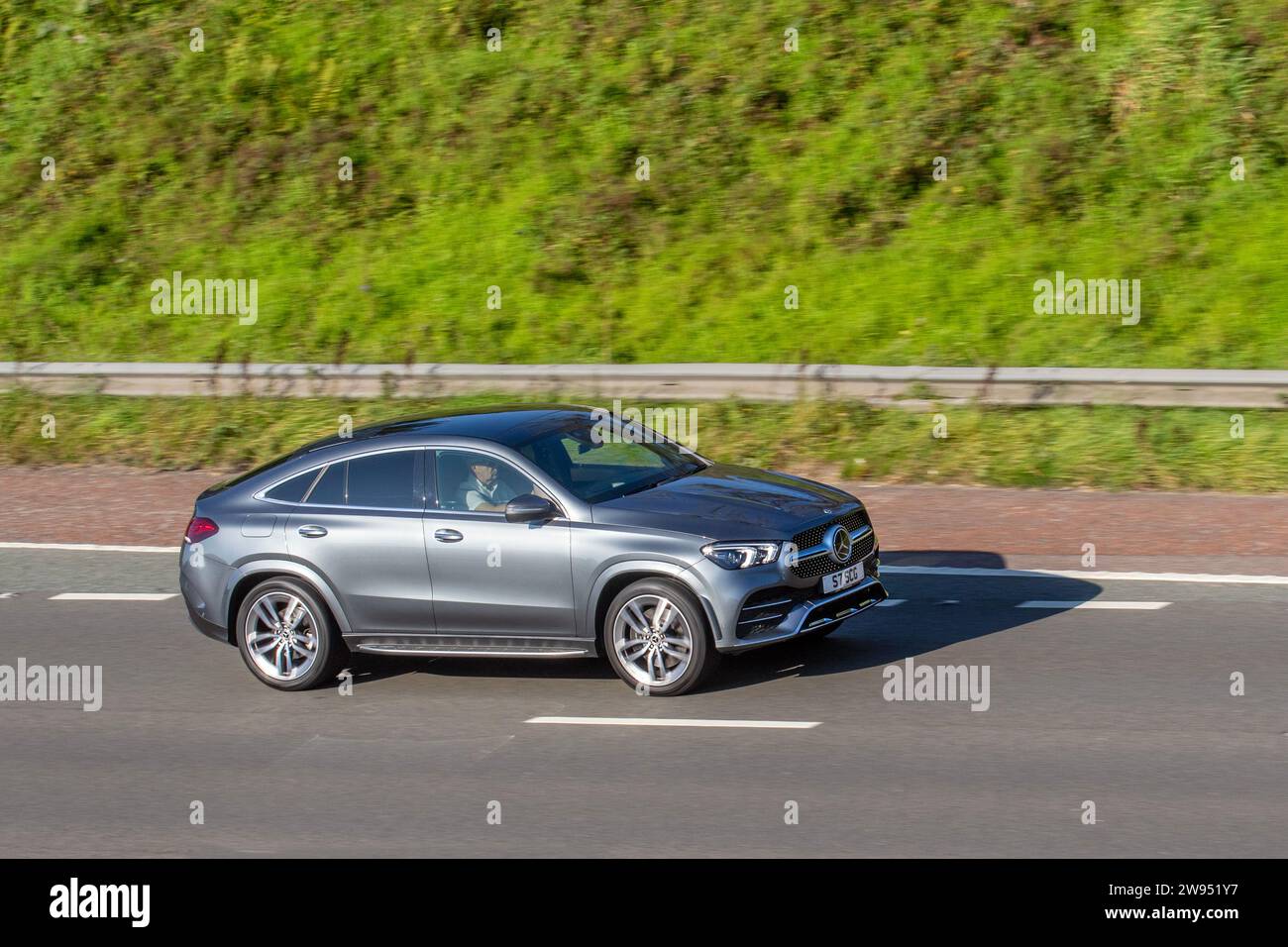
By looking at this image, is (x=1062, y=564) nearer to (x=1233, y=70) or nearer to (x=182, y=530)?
(x=182, y=530)

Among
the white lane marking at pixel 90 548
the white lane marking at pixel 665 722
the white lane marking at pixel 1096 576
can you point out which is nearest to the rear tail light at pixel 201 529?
the white lane marking at pixel 665 722

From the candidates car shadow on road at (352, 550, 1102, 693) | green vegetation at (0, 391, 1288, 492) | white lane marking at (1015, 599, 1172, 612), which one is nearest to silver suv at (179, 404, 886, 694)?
car shadow on road at (352, 550, 1102, 693)

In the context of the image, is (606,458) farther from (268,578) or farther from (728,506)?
(268,578)

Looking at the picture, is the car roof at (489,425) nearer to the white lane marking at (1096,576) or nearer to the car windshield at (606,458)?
the car windshield at (606,458)

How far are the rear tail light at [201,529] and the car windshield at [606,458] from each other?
2081 mm

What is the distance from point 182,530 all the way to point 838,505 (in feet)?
23.5

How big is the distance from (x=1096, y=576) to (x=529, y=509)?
450 centimetres

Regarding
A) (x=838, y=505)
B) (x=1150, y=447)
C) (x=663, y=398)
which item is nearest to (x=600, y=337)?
(x=663, y=398)

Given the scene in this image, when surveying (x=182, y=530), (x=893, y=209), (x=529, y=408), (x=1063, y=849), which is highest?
(x=893, y=209)

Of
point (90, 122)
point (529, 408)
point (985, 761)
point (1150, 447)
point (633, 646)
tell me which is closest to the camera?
point (985, 761)

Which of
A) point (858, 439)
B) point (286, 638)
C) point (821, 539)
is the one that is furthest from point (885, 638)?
point (858, 439)

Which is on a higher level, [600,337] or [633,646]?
[600,337]

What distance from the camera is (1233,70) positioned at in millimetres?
18109

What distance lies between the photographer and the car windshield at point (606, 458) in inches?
366
